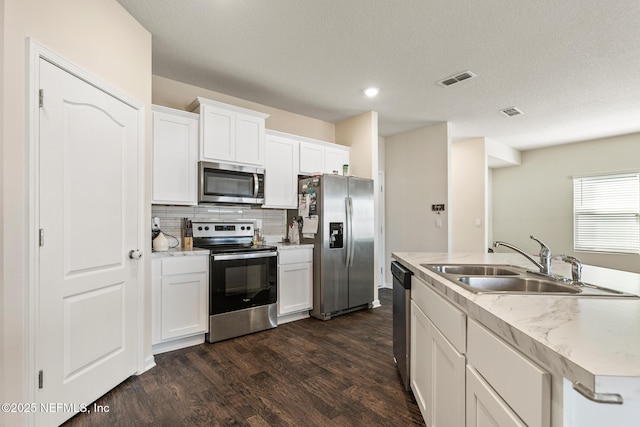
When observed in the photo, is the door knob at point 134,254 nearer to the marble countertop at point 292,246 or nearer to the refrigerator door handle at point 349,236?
the marble countertop at point 292,246

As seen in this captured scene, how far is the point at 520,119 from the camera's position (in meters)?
4.50

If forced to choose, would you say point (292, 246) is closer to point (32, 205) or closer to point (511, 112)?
point (32, 205)

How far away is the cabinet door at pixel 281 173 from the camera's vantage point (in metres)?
3.67

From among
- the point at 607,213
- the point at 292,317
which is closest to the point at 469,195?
the point at 607,213

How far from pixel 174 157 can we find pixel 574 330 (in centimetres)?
306

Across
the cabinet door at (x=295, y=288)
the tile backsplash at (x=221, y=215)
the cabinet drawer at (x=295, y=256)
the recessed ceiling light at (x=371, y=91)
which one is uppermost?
the recessed ceiling light at (x=371, y=91)

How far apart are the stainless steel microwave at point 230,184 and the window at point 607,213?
5.77 m

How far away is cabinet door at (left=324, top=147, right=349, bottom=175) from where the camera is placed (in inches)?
166

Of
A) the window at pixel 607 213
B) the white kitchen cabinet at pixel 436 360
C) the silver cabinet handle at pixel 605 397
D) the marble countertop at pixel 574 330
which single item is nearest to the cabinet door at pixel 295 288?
the white kitchen cabinet at pixel 436 360

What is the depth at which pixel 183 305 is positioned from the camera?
9.05ft

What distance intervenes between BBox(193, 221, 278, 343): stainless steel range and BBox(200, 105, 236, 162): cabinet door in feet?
2.48

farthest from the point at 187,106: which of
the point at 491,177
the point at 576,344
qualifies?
the point at 491,177

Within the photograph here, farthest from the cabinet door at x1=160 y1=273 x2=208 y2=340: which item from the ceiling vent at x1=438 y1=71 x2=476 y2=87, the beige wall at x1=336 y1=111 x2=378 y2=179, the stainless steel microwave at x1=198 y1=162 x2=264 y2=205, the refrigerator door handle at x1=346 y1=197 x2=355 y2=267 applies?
the ceiling vent at x1=438 y1=71 x2=476 y2=87

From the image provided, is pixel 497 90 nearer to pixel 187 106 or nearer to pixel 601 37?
pixel 601 37
